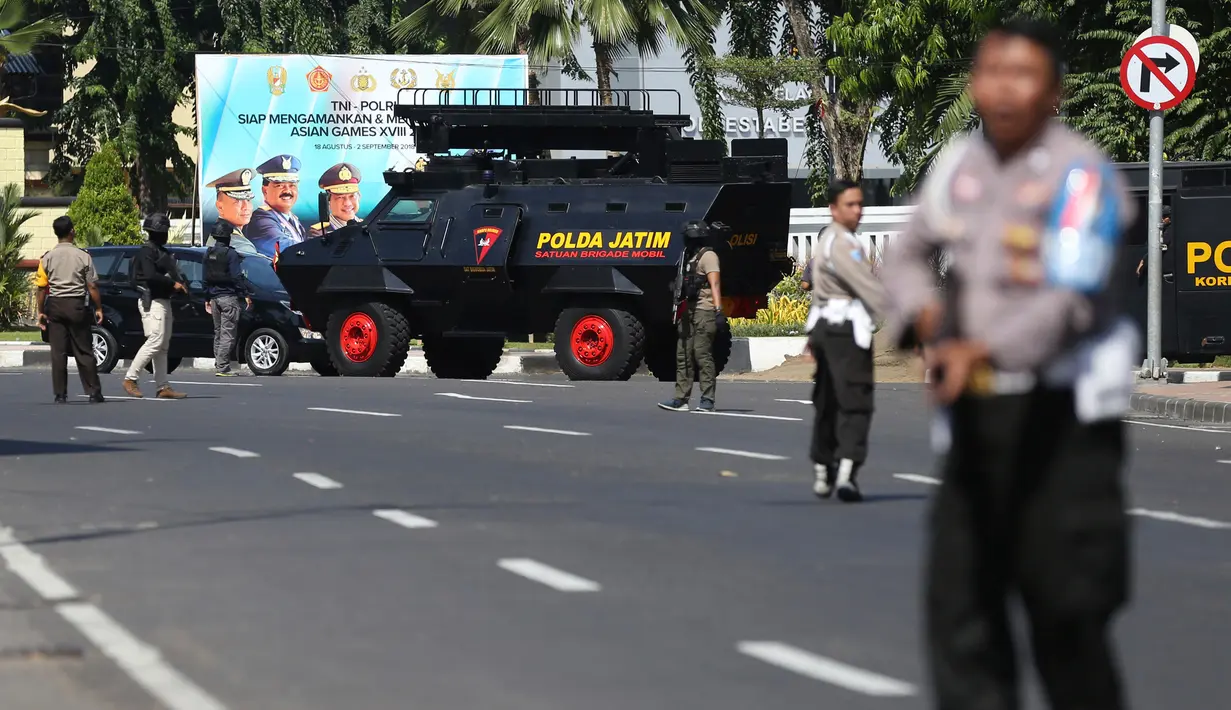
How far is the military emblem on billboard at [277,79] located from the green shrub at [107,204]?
6754 millimetres

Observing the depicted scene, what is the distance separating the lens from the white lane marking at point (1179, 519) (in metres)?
10.8

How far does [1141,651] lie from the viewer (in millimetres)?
7293

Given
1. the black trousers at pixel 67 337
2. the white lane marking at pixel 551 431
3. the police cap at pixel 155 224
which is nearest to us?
the white lane marking at pixel 551 431

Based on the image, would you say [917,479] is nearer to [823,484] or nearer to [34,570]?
[823,484]

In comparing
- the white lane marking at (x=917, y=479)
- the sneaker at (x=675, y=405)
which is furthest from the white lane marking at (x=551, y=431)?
the white lane marking at (x=917, y=479)

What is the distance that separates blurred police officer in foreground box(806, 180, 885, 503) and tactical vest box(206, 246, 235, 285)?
15.5m

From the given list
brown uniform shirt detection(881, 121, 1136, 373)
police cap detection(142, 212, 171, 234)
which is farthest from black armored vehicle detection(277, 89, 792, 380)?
brown uniform shirt detection(881, 121, 1136, 373)

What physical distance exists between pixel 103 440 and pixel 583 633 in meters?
9.19

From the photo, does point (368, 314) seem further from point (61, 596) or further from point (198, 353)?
point (61, 596)

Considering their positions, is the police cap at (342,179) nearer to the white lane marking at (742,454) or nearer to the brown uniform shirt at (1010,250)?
the white lane marking at (742,454)

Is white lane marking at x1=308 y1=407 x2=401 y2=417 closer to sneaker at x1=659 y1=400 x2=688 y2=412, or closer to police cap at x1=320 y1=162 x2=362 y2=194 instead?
sneaker at x1=659 y1=400 x2=688 y2=412

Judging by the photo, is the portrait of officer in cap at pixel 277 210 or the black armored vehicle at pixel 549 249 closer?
the black armored vehicle at pixel 549 249

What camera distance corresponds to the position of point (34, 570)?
9297 millimetres

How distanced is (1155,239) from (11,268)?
76.5 feet
